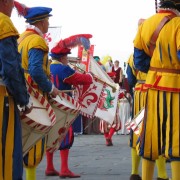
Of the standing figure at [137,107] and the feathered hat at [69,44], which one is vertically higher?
the feathered hat at [69,44]

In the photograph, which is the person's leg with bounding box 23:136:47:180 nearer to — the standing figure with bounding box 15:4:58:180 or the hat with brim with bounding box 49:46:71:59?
the standing figure with bounding box 15:4:58:180

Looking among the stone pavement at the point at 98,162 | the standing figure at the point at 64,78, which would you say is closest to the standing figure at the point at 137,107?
the stone pavement at the point at 98,162

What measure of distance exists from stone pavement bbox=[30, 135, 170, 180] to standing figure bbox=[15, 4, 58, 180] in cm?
160

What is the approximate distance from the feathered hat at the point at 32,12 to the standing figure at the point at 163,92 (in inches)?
54.6

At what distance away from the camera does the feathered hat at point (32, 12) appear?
6984mm

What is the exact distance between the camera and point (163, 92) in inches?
233

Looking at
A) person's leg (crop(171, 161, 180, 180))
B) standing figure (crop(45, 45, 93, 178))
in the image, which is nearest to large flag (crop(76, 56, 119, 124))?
standing figure (crop(45, 45, 93, 178))

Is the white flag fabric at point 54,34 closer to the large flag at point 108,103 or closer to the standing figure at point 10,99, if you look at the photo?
the large flag at point 108,103

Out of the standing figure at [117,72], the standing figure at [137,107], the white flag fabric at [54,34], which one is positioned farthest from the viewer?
the standing figure at [117,72]

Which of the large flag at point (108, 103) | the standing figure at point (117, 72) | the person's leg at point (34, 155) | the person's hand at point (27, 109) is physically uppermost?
the person's hand at point (27, 109)

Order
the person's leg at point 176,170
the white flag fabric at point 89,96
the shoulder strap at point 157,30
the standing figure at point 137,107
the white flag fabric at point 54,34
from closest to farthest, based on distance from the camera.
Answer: the person's leg at point 176,170 → the shoulder strap at point 157,30 → the standing figure at point 137,107 → the white flag fabric at point 89,96 → the white flag fabric at point 54,34

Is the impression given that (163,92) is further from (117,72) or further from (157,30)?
(117,72)

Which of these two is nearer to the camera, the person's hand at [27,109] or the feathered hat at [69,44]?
the person's hand at [27,109]

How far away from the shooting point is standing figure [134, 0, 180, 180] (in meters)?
5.82
